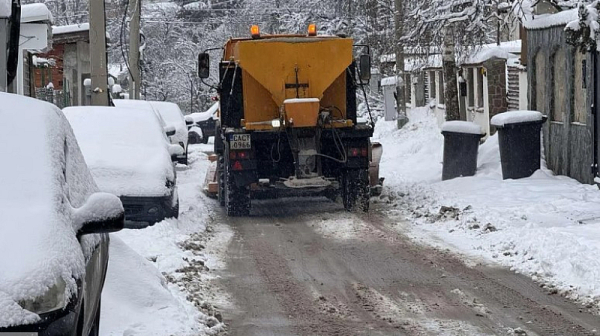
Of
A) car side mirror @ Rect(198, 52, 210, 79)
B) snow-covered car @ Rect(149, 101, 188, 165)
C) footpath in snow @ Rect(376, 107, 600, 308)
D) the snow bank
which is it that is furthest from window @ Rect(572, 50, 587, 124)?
snow-covered car @ Rect(149, 101, 188, 165)

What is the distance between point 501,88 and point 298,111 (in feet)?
42.8

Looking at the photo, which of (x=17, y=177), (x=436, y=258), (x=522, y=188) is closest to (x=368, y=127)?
(x=522, y=188)

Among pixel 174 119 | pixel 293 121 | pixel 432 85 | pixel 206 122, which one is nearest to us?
pixel 293 121

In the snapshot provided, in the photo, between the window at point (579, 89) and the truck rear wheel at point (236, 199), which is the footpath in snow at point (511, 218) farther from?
the truck rear wheel at point (236, 199)

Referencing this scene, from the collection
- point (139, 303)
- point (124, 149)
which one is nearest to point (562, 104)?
point (124, 149)

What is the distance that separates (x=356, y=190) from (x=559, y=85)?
4644mm

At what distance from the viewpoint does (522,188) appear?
1609cm

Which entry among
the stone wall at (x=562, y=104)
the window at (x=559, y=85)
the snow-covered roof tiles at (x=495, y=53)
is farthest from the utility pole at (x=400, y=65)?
the window at (x=559, y=85)

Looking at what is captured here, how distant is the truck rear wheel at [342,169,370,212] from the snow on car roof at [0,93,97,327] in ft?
31.7

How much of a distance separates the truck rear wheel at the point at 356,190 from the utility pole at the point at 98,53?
16.6ft

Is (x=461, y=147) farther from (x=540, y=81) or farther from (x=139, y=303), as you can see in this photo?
(x=139, y=303)

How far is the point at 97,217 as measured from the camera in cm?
518

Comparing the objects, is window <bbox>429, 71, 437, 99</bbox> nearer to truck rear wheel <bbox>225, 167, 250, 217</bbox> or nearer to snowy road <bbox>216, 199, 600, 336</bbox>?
truck rear wheel <bbox>225, 167, 250, 217</bbox>

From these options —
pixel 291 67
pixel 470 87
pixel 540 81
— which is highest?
pixel 470 87
